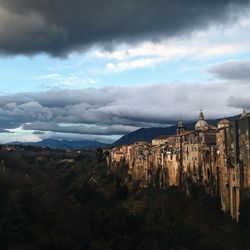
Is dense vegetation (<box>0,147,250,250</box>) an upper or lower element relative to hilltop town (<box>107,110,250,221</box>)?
lower

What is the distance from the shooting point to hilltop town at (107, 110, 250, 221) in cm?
6288

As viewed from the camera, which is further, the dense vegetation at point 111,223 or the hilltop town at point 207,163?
the hilltop town at point 207,163

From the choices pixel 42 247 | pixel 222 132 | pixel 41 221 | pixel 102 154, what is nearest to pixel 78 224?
pixel 41 221

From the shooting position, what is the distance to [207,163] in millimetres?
75875

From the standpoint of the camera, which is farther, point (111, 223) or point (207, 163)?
point (207, 163)

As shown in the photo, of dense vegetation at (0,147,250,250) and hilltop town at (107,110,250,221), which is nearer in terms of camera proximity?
dense vegetation at (0,147,250,250)

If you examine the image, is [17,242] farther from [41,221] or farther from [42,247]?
[41,221]

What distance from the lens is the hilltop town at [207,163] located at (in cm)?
6288

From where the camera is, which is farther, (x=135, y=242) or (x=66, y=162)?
(x=66, y=162)

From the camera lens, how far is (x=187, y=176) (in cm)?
8125

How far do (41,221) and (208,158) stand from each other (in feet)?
106

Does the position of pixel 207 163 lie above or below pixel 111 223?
above

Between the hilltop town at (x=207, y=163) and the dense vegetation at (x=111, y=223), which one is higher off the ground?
the hilltop town at (x=207, y=163)

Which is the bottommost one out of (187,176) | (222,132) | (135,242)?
(135,242)
